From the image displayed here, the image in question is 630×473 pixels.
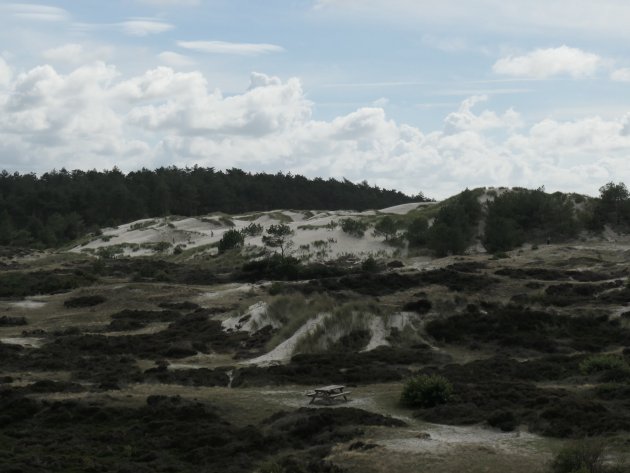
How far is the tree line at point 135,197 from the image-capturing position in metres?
101

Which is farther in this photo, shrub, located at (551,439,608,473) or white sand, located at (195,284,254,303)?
white sand, located at (195,284,254,303)

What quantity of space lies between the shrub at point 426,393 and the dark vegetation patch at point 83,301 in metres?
27.5

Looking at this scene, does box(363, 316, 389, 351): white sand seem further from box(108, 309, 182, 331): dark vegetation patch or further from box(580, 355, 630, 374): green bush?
box(108, 309, 182, 331): dark vegetation patch

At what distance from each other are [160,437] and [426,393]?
634cm

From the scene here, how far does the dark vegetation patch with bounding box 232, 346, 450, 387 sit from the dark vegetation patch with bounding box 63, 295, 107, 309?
19.9 m

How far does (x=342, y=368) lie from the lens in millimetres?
24719

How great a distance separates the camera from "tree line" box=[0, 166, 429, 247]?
333 ft

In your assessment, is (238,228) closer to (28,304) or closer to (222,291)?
(222,291)

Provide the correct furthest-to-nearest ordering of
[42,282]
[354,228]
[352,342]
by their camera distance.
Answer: [354,228] < [42,282] < [352,342]

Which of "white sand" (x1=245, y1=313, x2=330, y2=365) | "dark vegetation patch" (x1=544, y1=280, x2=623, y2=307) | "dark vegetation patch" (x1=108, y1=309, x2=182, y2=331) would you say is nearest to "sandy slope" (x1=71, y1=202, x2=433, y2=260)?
"dark vegetation patch" (x1=108, y1=309, x2=182, y2=331)

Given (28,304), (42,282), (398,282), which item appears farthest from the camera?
(42,282)

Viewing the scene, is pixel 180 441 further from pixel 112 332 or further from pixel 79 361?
pixel 112 332

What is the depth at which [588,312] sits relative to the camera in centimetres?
3294

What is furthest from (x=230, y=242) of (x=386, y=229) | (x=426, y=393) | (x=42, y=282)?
(x=426, y=393)
